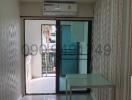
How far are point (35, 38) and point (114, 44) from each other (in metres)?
3.55

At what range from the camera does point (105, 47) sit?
12.4 ft

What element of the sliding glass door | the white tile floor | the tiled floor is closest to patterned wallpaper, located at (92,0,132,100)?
the tiled floor

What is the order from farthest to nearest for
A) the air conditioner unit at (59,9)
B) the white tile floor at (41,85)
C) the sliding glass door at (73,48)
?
the white tile floor at (41,85) → the sliding glass door at (73,48) → the air conditioner unit at (59,9)

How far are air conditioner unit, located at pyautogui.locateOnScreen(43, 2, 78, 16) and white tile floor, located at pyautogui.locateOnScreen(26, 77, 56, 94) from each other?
2011 mm

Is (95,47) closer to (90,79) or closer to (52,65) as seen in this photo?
(90,79)

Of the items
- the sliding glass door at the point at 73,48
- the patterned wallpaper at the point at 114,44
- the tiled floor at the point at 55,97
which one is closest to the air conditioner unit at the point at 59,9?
the sliding glass door at the point at 73,48

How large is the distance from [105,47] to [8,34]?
173 cm

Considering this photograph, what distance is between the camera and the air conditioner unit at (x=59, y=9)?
4.59 m

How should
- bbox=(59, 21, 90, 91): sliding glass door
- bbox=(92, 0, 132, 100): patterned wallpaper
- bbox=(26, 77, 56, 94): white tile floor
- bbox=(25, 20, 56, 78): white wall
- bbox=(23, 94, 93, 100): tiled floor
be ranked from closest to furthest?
1. bbox=(92, 0, 132, 100): patterned wallpaper
2. bbox=(23, 94, 93, 100): tiled floor
3. bbox=(59, 21, 90, 91): sliding glass door
4. bbox=(26, 77, 56, 94): white tile floor
5. bbox=(25, 20, 56, 78): white wall

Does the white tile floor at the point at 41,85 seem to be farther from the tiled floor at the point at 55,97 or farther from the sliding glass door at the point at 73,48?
the sliding glass door at the point at 73,48

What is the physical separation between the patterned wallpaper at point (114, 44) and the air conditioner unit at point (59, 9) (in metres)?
0.55

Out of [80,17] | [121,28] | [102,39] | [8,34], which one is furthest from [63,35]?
[121,28]

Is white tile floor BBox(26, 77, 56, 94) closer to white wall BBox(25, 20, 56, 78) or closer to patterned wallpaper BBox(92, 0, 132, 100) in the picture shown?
white wall BBox(25, 20, 56, 78)

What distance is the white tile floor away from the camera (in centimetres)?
537
